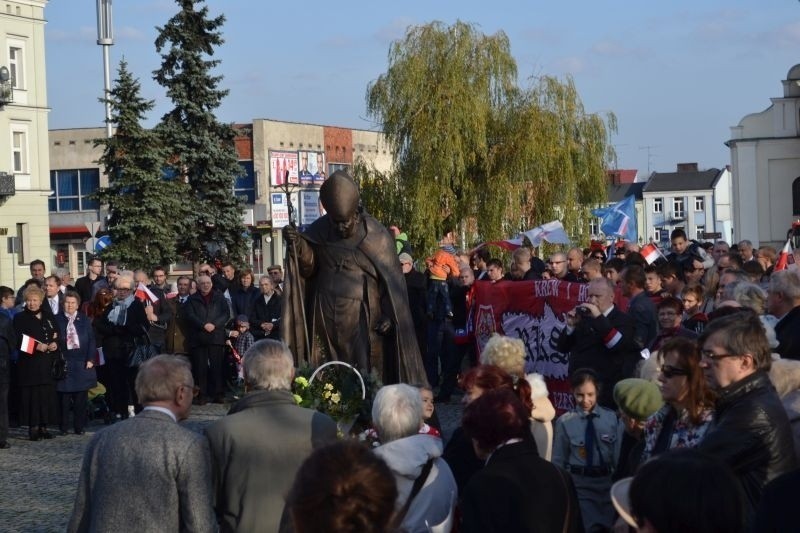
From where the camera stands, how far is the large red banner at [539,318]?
51.4 feet

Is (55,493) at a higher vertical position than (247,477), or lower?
lower

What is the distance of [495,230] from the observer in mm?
38812

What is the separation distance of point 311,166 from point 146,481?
7667cm

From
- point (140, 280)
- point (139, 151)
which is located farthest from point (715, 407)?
point (139, 151)

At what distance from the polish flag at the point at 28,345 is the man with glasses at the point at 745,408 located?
42.4ft

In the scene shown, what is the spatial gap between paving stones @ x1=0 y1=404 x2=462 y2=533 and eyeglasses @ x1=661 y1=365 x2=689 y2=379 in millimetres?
5423

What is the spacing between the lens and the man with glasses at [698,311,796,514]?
5.40 m

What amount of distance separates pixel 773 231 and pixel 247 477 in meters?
75.0

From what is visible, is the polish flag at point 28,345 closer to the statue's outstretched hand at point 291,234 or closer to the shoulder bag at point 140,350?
the shoulder bag at point 140,350

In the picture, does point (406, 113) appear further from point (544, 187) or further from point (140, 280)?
point (140, 280)

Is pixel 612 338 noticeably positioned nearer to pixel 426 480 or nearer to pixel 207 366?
pixel 426 480

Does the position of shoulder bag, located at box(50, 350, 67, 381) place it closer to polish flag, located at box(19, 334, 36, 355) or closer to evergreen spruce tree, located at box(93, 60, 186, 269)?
polish flag, located at box(19, 334, 36, 355)

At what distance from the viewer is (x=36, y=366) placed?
57.8ft

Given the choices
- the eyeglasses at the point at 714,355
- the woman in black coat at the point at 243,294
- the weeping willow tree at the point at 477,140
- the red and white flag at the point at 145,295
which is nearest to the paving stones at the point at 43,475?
the red and white flag at the point at 145,295
